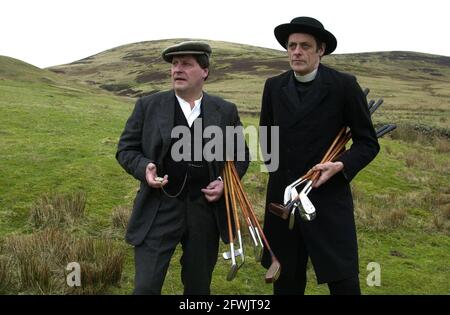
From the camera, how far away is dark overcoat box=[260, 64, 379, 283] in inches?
150

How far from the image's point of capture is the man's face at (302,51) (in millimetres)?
3754

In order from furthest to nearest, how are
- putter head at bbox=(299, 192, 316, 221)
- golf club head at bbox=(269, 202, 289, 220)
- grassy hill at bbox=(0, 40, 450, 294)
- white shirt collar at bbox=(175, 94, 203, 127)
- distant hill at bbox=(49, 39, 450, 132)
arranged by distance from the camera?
1. distant hill at bbox=(49, 39, 450, 132)
2. grassy hill at bbox=(0, 40, 450, 294)
3. white shirt collar at bbox=(175, 94, 203, 127)
4. golf club head at bbox=(269, 202, 289, 220)
5. putter head at bbox=(299, 192, 316, 221)

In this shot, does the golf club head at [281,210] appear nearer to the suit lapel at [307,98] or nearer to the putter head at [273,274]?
the putter head at [273,274]

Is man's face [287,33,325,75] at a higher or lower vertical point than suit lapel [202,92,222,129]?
higher

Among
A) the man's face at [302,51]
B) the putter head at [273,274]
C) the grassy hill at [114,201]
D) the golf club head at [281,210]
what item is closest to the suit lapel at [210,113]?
the man's face at [302,51]

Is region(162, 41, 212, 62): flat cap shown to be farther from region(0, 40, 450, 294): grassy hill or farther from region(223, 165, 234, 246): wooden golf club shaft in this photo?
region(0, 40, 450, 294): grassy hill

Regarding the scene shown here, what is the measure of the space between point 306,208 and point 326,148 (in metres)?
0.64

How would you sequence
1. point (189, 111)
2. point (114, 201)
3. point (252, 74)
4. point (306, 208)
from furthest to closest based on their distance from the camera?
point (252, 74) < point (114, 201) < point (189, 111) < point (306, 208)

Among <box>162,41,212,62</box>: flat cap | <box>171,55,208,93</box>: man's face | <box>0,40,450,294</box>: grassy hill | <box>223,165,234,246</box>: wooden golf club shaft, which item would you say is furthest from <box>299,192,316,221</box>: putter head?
<box>0,40,450,294</box>: grassy hill

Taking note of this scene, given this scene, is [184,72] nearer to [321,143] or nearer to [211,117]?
[211,117]

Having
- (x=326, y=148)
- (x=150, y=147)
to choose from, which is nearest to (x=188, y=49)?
(x=150, y=147)

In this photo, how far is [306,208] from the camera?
11.7 feet

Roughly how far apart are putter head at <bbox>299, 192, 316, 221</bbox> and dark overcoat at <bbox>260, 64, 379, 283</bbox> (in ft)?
1.10

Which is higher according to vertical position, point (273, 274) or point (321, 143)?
point (321, 143)
